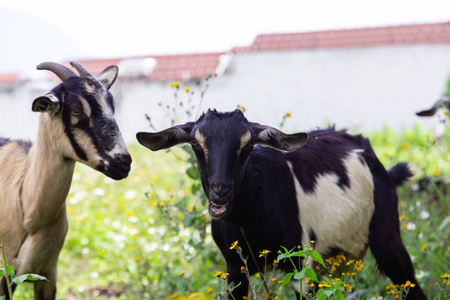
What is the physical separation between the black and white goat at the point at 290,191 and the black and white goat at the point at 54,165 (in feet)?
1.14

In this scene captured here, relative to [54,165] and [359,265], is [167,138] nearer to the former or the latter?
[54,165]

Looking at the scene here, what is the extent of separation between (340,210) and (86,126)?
1661mm

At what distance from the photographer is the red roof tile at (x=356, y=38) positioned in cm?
1555

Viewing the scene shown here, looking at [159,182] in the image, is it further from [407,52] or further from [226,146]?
A: [407,52]

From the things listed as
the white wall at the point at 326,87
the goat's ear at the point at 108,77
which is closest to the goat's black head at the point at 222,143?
the goat's ear at the point at 108,77

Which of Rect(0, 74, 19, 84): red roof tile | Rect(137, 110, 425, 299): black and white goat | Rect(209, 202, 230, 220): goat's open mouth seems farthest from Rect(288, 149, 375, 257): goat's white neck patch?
Rect(0, 74, 19, 84): red roof tile

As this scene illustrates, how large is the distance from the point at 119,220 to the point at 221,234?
136 inches

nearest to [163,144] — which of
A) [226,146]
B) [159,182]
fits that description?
[226,146]

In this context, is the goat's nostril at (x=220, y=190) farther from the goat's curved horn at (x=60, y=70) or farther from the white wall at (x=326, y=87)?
the white wall at (x=326, y=87)

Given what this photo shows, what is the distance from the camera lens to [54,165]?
3605 mm

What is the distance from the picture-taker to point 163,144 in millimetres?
3316

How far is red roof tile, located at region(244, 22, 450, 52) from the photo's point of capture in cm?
1555

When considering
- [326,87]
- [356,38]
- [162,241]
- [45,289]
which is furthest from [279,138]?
[356,38]

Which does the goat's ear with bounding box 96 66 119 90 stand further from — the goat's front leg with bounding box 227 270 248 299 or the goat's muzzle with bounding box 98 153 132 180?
the goat's front leg with bounding box 227 270 248 299
